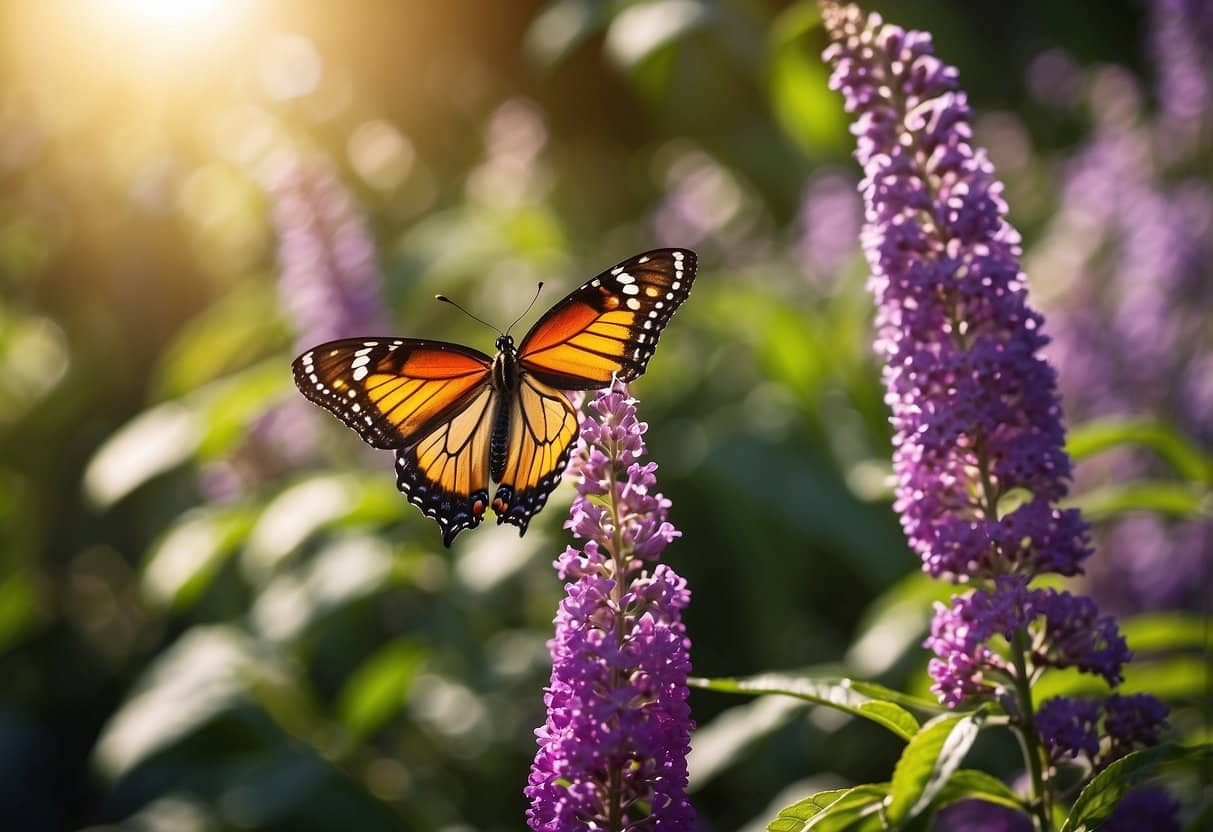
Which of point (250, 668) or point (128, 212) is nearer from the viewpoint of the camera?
point (250, 668)

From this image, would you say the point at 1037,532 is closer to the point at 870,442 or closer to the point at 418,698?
Result: the point at 870,442

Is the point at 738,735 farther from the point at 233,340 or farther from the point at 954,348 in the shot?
the point at 233,340

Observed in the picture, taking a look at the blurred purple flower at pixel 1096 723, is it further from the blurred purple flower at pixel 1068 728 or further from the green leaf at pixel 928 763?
the green leaf at pixel 928 763

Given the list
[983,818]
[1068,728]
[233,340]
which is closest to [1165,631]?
[983,818]

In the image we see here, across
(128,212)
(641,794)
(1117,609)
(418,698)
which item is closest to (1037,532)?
(641,794)

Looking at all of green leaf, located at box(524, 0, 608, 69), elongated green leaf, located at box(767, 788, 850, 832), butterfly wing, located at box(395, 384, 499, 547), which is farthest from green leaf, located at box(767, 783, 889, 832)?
green leaf, located at box(524, 0, 608, 69)

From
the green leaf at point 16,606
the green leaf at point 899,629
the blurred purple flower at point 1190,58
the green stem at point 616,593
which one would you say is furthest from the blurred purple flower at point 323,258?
the blurred purple flower at point 1190,58
